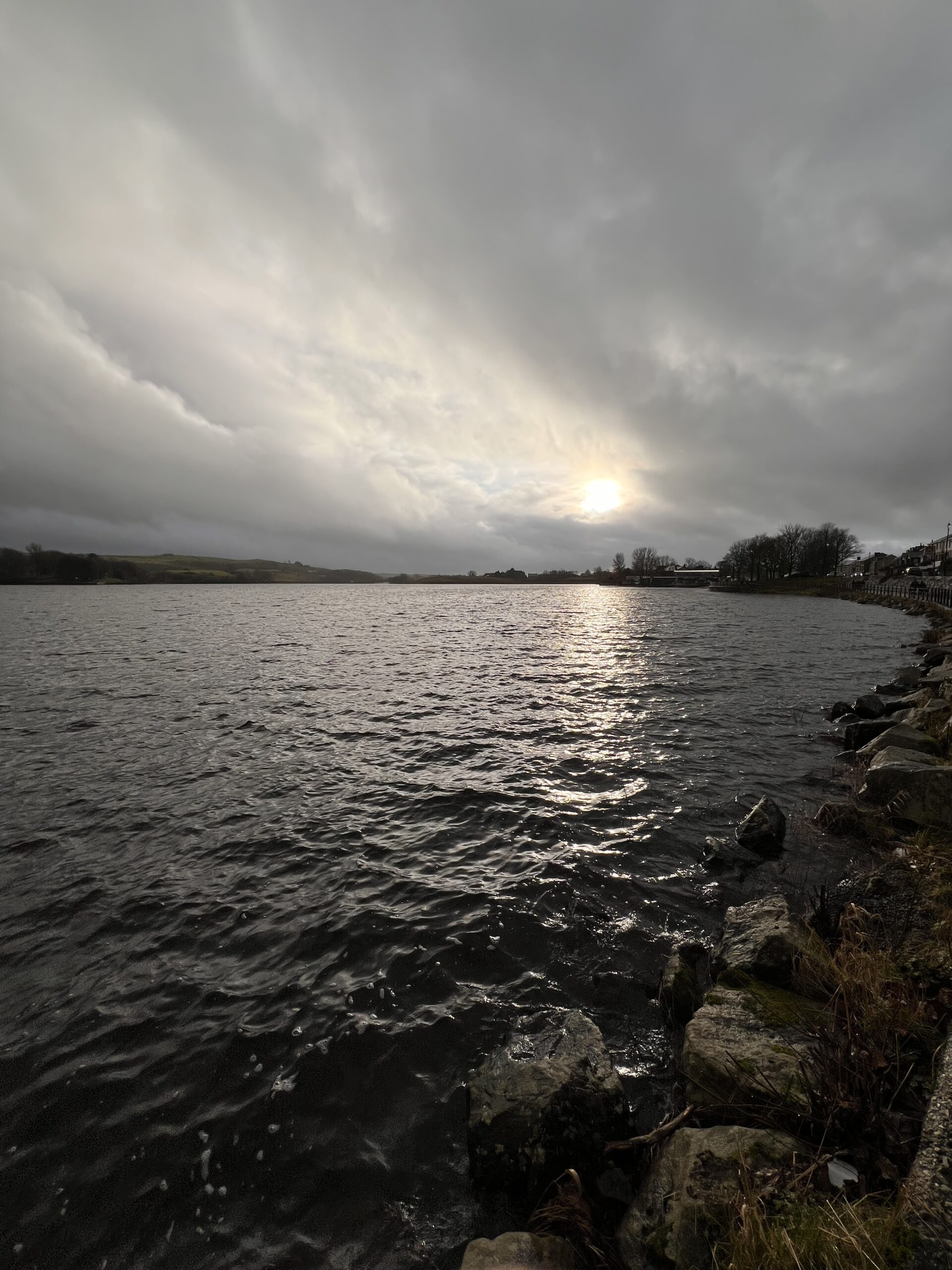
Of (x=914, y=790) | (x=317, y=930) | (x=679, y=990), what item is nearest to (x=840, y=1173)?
(x=679, y=990)

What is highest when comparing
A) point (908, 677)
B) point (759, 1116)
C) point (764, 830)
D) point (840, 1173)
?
point (908, 677)

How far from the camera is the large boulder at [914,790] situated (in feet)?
37.8

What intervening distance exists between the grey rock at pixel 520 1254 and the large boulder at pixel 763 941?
13.5 feet

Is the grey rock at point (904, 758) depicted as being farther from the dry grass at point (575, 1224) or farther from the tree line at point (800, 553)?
the tree line at point (800, 553)

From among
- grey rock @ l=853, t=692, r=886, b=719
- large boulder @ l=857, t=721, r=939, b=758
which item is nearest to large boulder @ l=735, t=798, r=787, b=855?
large boulder @ l=857, t=721, r=939, b=758

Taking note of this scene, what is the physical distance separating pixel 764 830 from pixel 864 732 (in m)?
10.2

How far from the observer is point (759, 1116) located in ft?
16.2

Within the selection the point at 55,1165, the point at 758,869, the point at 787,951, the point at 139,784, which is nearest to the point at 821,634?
the point at 758,869

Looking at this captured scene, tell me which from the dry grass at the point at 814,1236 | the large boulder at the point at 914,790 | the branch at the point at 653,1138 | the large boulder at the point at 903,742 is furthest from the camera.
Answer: the large boulder at the point at 903,742

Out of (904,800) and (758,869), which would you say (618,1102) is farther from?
(904,800)

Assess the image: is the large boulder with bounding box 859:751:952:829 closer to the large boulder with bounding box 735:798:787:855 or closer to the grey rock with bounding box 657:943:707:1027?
the large boulder with bounding box 735:798:787:855

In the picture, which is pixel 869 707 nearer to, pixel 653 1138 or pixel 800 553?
pixel 653 1138

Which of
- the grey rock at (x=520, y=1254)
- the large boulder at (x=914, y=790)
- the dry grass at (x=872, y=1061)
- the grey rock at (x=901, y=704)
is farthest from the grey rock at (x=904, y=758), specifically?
the grey rock at (x=520, y=1254)

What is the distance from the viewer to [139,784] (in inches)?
610
